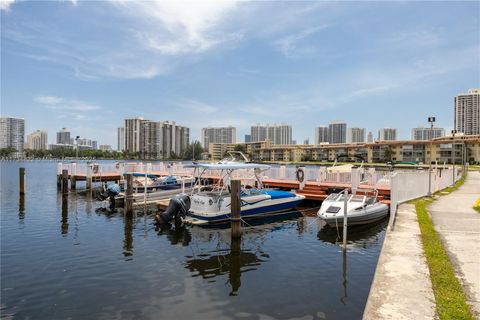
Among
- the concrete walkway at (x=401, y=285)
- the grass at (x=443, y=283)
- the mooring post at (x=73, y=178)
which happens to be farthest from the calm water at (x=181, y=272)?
the mooring post at (x=73, y=178)

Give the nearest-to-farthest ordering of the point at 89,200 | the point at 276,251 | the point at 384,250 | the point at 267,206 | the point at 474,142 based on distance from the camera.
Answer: the point at 384,250, the point at 276,251, the point at 267,206, the point at 89,200, the point at 474,142

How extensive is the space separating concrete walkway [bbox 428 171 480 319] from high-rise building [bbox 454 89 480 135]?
15280cm

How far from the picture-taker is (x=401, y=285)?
780 centimetres

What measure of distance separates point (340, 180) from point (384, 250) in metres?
17.6

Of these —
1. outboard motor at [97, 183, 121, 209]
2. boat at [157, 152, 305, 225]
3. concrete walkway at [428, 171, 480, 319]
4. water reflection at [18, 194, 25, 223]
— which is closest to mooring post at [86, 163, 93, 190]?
water reflection at [18, 194, 25, 223]

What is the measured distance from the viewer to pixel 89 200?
1205 inches

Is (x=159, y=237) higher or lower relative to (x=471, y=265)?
lower

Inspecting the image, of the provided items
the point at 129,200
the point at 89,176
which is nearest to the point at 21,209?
the point at 129,200

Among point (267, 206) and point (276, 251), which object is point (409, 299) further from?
point (267, 206)

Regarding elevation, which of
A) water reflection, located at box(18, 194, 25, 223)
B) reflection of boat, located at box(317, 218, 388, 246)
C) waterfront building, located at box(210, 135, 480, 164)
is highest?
waterfront building, located at box(210, 135, 480, 164)

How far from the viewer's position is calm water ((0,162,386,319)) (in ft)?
29.2

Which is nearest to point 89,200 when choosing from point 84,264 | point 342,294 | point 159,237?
point 159,237

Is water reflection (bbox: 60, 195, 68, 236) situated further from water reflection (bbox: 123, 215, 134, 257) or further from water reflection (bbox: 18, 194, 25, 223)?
water reflection (bbox: 123, 215, 134, 257)

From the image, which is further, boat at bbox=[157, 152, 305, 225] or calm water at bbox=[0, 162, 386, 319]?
boat at bbox=[157, 152, 305, 225]
